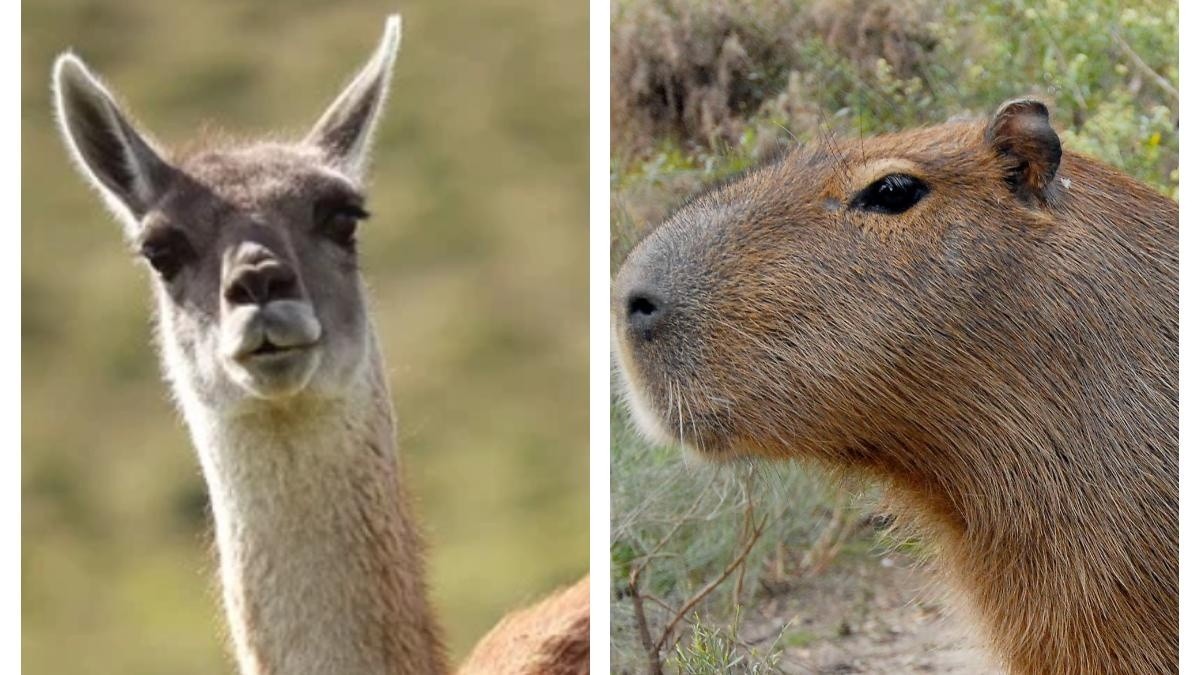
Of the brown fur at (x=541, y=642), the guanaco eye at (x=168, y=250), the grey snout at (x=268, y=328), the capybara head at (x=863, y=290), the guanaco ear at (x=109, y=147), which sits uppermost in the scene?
the guanaco ear at (x=109, y=147)

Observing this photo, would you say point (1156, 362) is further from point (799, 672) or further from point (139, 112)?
point (139, 112)

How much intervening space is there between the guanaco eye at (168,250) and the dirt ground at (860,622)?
128cm

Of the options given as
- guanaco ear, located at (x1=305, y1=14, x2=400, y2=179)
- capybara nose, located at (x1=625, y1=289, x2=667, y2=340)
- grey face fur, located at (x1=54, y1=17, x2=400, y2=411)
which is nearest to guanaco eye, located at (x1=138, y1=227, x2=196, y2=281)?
grey face fur, located at (x1=54, y1=17, x2=400, y2=411)

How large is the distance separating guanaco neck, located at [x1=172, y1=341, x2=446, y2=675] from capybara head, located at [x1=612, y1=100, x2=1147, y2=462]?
503 mm

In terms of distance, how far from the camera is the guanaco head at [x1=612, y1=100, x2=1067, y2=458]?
2.48m

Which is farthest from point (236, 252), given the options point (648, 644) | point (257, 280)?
point (648, 644)

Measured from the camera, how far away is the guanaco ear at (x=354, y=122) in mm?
2744

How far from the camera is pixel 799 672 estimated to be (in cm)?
302

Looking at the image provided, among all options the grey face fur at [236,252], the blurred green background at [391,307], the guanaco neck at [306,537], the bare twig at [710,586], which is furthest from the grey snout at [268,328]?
the bare twig at [710,586]

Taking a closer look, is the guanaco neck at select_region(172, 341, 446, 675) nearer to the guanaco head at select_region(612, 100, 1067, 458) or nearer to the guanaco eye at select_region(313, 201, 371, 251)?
the guanaco eye at select_region(313, 201, 371, 251)

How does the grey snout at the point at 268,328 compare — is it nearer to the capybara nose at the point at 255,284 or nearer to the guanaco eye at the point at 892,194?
the capybara nose at the point at 255,284

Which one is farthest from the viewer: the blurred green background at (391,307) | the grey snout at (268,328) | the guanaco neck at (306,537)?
the blurred green background at (391,307)

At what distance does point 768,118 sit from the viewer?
118 inches

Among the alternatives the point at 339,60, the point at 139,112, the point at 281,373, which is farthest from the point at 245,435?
the point at 339,60
